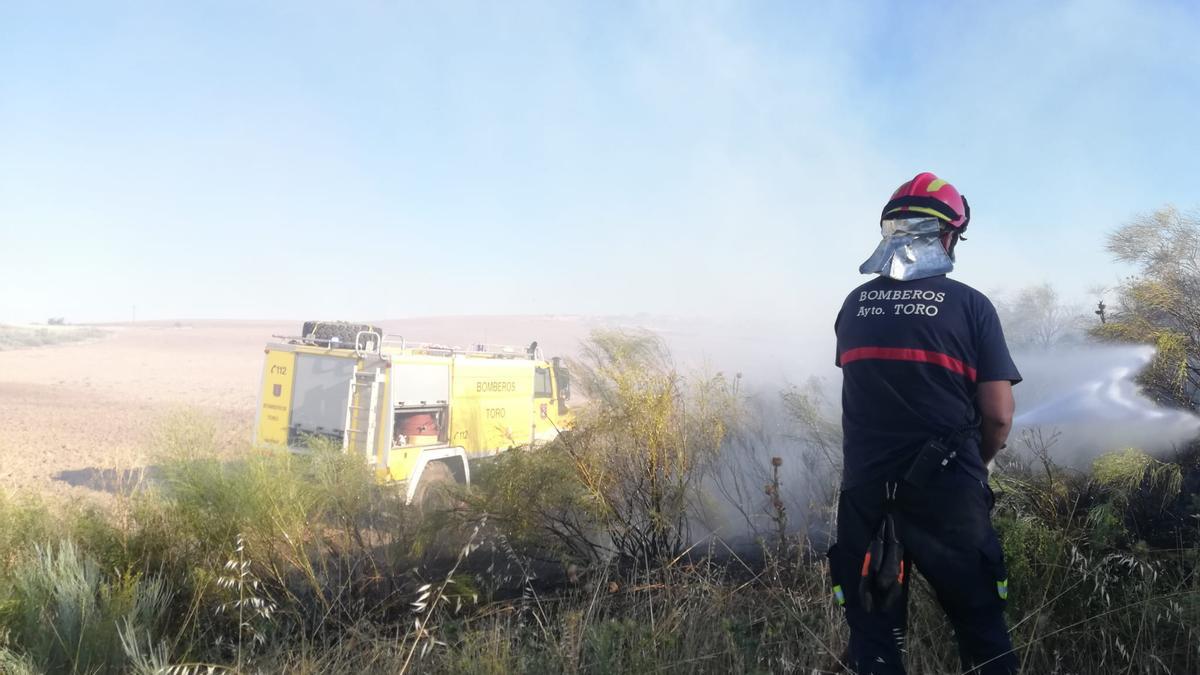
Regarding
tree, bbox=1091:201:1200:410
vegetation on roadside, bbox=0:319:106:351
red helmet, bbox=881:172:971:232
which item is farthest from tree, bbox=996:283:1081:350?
vegetation on roadside, bbox=0:319:106:351

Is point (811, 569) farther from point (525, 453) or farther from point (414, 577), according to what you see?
point (414, 577)

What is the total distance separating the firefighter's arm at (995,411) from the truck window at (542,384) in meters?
10.2

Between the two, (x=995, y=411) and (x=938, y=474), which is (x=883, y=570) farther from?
(x=995, y=411)

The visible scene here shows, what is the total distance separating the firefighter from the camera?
2465 millimetres

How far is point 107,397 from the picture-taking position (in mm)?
29531

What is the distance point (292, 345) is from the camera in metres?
10.5

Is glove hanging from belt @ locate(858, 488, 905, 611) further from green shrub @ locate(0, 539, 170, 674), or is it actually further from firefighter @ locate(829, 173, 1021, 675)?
green shrub @ locate(0, 539, 170, 674)

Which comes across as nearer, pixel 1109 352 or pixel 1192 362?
pixel 1192 362

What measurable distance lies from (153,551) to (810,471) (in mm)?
5101

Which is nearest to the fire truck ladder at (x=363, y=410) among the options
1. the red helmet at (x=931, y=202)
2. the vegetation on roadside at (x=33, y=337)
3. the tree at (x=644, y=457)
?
the tree at (x=644, y=457)

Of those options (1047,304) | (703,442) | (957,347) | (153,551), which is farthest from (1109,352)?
(1047,304)

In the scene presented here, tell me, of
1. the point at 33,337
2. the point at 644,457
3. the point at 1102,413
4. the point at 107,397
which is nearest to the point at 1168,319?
the point at 1102,413

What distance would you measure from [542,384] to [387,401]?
3.71m

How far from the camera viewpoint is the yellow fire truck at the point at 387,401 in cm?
950
